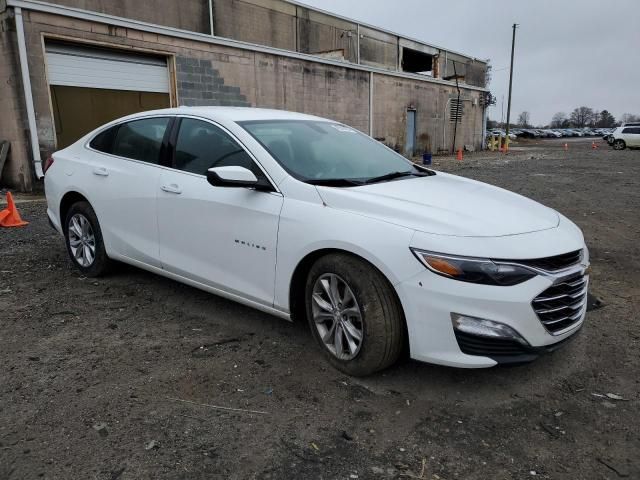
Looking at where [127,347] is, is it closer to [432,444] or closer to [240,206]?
[240,206]

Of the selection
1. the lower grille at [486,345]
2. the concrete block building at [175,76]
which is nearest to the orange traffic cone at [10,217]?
the concrete block building at [175,76]

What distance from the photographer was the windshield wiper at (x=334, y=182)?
10.9 feet

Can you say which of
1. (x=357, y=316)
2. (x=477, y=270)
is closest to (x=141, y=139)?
(x=357, y=316)

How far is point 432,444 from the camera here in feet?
8.32

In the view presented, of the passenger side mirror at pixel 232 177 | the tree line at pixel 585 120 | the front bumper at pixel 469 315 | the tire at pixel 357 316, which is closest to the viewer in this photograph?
the front bumper at pixel 469 315

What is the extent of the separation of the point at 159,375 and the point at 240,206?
1190 mm

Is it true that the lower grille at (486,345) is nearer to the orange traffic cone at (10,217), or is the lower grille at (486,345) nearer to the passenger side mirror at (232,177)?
the passenger side mirror at (232,177)

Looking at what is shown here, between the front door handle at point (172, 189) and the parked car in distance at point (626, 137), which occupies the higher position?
the front door handle at point (172, 189)

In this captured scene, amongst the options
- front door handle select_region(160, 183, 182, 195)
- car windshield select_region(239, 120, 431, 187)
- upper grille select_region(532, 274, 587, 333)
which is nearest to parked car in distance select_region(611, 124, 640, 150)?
car windshield select_region(239, 120, 431, 187)

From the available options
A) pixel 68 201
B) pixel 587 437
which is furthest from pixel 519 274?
pixel 68 201

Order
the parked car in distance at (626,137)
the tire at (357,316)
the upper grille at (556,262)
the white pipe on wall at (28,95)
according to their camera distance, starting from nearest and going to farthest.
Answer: the upper grille at (556,262), the tire at (357,316), the white pipe on wall at (28,95), the parked car in distance at (626,137)

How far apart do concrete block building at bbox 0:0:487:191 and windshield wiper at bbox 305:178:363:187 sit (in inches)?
374

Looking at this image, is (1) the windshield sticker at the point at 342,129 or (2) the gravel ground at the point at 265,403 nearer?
(2) the gravel ground at the point at 265,403

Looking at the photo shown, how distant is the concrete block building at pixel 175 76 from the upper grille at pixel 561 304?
10.9 metres
